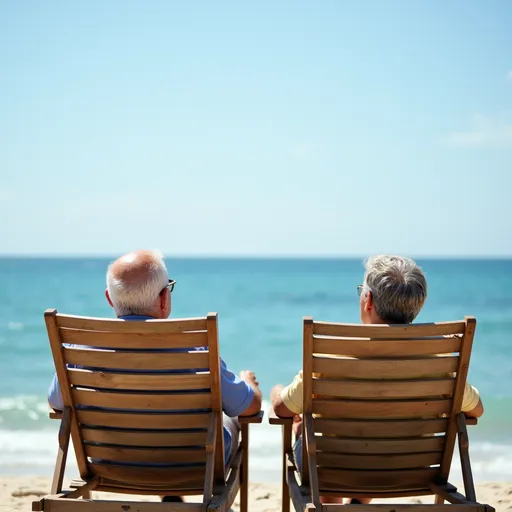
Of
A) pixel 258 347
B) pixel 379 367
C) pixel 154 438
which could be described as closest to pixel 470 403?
pixel 379 367

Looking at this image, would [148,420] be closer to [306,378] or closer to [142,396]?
[142,396]

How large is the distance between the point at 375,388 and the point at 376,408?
0.34ft

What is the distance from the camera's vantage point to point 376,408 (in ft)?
9.15

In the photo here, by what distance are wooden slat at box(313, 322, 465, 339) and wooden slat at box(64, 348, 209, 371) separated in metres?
0.46

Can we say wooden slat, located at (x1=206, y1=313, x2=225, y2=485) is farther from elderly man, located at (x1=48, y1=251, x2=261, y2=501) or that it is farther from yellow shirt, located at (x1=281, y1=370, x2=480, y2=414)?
yellow shirt, located at (x1=281, y1=370, x2=480, y2=414)

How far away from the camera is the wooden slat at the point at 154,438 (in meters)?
2.83

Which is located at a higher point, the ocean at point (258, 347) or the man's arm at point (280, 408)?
the man's arm at point (280, 408)

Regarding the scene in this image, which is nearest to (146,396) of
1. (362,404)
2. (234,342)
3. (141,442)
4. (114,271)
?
(141,442)

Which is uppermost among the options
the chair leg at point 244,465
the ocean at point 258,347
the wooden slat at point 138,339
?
the wooden slat at point 138,339

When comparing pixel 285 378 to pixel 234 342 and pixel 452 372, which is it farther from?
pixel 452 372

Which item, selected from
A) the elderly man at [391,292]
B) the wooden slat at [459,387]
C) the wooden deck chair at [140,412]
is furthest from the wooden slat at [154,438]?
the wooden slat at [459,387]

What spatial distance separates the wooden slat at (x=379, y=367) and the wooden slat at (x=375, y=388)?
0.09 ft

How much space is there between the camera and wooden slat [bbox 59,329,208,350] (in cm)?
261

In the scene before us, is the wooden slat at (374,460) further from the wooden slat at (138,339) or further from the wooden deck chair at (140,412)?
the wooden slat at (138,339)
